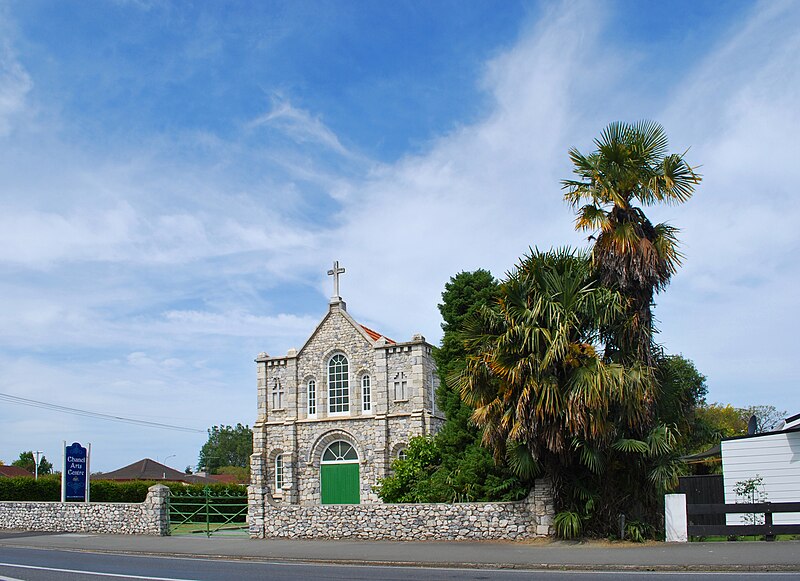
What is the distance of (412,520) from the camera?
19.8 meters

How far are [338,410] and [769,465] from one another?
17.7m

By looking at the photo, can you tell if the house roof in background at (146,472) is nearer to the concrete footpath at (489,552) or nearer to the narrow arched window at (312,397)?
the narrow arched window at (312,397)

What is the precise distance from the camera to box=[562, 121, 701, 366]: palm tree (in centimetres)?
1825

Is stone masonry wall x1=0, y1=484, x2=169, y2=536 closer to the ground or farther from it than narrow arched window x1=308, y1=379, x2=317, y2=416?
closer to the ground

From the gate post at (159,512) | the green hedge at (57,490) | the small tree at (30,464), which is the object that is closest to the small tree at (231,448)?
the small tree at (30,464)

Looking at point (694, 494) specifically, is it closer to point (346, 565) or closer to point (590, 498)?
point (590, 498)

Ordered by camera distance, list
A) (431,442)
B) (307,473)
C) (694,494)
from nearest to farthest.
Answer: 1. (694,494)
2. (431,442)
3. (307,473)

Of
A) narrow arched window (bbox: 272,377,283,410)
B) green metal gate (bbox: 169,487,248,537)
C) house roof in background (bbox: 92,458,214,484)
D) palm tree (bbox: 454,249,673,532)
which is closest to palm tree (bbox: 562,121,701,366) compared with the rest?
palm tree (bbox: 454,249,673,532)

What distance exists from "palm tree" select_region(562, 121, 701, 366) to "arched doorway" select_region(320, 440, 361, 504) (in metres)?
15.9

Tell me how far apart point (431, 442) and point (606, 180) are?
10.6 m

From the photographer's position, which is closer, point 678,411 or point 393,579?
point 393,579

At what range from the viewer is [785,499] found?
63.4 feet

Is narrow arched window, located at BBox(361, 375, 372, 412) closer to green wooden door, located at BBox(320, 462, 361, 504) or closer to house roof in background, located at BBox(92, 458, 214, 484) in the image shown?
green wooden door, located at BBox(320, 462, 361, 504)

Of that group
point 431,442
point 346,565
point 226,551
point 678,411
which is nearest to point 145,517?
point 226,551
